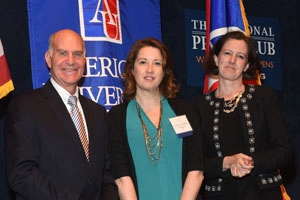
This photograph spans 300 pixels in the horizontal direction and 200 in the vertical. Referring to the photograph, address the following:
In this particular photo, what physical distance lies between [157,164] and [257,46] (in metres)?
2.98

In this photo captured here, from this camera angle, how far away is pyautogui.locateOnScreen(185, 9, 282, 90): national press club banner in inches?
203

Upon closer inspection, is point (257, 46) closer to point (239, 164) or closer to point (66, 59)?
point (239, 164)

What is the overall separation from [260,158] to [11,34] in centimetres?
229

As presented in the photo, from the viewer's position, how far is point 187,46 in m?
5.15

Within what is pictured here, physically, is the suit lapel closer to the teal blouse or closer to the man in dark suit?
the man in dark suit

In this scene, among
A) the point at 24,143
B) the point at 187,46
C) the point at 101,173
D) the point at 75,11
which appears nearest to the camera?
the point at 24,143

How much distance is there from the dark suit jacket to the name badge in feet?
1.60

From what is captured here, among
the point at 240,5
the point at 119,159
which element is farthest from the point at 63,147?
the point at 240,5

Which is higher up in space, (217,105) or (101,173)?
(217,105)

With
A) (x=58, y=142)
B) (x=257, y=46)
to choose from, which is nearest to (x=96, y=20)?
(x=58, y=142)

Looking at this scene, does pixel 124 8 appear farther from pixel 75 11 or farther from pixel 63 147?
pixel 63 147

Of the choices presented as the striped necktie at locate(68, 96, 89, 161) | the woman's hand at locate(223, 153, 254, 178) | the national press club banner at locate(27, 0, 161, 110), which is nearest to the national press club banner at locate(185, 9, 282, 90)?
the national press club banner at locate(27, 0, 161, 110)

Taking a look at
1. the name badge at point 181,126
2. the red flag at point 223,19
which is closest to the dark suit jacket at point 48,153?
the name badge at point 181,126

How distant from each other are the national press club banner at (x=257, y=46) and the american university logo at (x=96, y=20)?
4.73 ft
